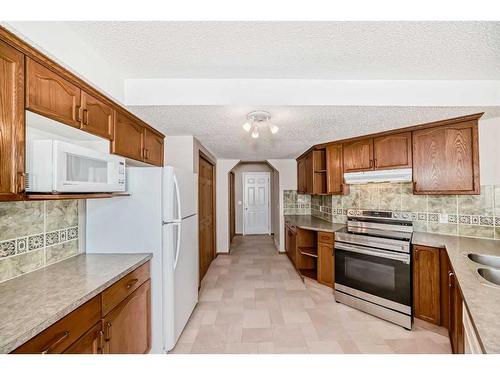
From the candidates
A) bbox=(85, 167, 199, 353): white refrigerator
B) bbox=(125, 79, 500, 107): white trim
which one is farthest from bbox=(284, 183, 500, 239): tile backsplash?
bbox=(85, 167, 199, 353): white refrigerator

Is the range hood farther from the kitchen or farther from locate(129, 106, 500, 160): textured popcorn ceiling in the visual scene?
locate(129, 106, 500, 160): textured popcorn ceiling

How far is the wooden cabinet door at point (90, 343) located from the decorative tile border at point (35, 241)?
2.33ft

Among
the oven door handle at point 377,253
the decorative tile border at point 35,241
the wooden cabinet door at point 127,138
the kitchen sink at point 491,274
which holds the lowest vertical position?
the oven door handle at point 377,253

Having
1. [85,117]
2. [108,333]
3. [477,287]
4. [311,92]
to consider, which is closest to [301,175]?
[311,92]

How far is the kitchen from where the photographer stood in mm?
1108

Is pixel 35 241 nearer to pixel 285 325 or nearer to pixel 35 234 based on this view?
pixel 35 234

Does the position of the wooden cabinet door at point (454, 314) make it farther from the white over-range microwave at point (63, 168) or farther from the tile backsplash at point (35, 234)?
the tile backsplash at point (35, 234)

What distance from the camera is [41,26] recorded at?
1.09 meters

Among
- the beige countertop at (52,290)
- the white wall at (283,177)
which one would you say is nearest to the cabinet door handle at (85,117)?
→ the beige countertop at (52,290)

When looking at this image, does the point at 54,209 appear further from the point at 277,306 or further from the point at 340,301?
the point at 340,301

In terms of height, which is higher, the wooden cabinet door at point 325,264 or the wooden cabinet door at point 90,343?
the wooden cabinet door at point 90,343

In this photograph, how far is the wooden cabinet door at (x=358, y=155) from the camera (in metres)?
2.94
